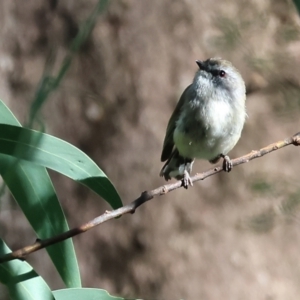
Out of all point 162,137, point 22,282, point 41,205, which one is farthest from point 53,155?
point 162,137

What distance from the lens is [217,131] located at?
1832 mm

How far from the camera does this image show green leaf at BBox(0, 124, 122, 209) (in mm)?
1058

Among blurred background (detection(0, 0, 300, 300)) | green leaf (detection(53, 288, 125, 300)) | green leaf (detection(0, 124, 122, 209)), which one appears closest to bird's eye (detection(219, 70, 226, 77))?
blurred background (detection(0, 0, 300, 300))

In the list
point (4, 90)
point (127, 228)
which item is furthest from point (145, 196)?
point (4, 90)

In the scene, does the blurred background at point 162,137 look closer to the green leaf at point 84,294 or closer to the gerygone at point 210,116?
the gerygone at point 210,116

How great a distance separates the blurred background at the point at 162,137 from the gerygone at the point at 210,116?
87 cm

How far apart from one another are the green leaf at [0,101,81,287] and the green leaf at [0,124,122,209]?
0.06 m

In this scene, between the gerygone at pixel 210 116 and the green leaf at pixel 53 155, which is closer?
the green leaf at pixel 53 155

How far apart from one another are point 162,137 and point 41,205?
181 centimetres

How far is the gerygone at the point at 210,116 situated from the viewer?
185 centimetres

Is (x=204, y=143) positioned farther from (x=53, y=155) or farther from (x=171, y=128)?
(x=53, y=155)

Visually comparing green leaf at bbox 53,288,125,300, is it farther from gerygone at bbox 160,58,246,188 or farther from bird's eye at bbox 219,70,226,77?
bird's eye at bbox 219,70,226,77

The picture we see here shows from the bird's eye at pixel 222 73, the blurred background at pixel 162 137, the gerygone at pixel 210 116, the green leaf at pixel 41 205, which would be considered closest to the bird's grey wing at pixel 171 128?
the gerygone at pixel 210 116

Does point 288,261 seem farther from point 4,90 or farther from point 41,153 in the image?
point 41,153
